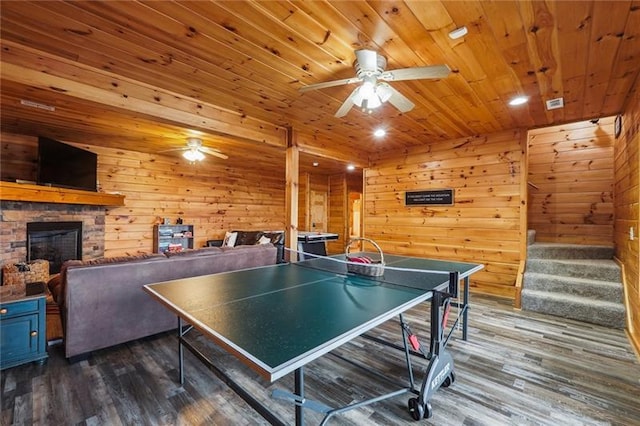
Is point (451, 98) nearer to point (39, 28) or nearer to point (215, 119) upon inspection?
point (215, 119)

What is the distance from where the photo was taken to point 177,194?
6.36 m

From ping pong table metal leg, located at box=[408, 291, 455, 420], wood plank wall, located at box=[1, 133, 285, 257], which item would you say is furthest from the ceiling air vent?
wood plank wall, located at box=[1, 133, 285, 257]

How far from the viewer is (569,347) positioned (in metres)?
2.66

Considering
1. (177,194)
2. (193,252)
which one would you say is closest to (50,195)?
(177,194)

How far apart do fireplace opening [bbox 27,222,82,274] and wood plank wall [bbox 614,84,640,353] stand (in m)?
7.48

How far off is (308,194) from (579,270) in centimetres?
617

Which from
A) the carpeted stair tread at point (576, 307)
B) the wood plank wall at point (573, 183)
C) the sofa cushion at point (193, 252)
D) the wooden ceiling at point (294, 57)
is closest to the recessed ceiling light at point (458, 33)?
the wooden ceiling at point (294, 57)

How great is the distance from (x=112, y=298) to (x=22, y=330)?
64cm

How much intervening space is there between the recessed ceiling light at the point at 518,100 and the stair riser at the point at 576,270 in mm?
2309

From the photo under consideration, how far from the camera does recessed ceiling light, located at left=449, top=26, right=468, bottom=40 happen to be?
1.90 meters

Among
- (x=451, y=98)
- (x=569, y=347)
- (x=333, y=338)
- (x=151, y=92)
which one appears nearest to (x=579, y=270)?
(x=569, y=347)

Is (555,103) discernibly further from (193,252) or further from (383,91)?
(193,252)

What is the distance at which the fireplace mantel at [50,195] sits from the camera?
3.68 metres

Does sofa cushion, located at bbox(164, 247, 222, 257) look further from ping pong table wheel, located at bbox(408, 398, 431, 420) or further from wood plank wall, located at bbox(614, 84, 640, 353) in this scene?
wood plank wall, located at bbox(614, 84, 640, 353)
